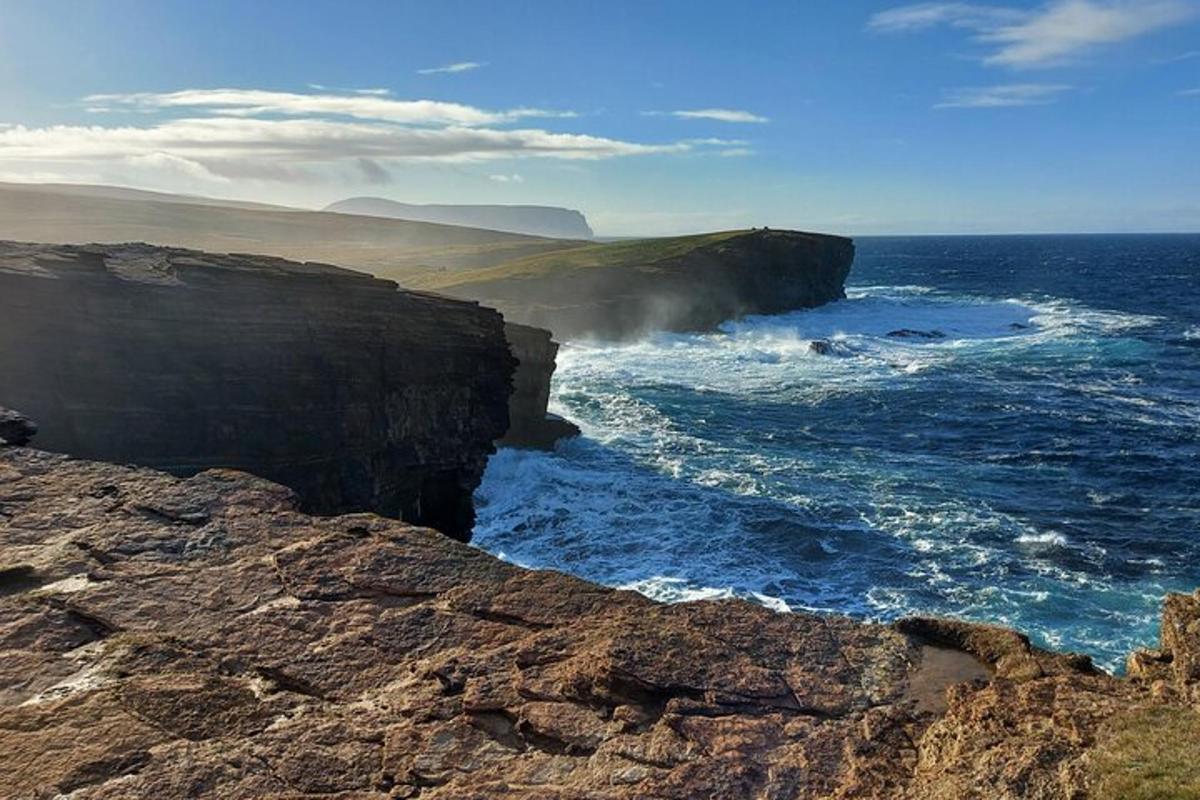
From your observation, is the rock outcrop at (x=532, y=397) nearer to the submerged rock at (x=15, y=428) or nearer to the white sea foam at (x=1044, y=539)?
the white sea foam at (x=1044, y=539)

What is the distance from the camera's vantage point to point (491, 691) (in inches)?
346

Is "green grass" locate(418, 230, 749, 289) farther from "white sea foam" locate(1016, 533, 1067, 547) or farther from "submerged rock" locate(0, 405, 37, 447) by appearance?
"submerged rock" locate(0, 405, 37, 447)

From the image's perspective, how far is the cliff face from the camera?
26859mm

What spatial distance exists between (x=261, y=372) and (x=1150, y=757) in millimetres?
29678

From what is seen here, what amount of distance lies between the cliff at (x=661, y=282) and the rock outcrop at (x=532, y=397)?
27970 millimetres

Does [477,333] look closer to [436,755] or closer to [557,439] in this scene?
[557,439]

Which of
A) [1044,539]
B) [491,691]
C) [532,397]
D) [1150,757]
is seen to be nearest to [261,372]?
[532,397]

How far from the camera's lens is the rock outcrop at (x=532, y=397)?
47500 mm

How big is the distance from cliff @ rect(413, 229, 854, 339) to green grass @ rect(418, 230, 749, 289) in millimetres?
132

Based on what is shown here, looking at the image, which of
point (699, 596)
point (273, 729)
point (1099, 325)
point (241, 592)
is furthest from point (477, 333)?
point (1099, 325)

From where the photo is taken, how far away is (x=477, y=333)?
37.5m

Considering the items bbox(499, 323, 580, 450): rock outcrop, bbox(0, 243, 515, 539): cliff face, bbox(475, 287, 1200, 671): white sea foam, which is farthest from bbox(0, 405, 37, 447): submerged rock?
bbox(499, 323, 580, 450): rock outcrop

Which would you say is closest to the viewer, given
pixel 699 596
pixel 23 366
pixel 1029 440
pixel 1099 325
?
pixel 23 366

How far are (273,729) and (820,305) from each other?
379ft
